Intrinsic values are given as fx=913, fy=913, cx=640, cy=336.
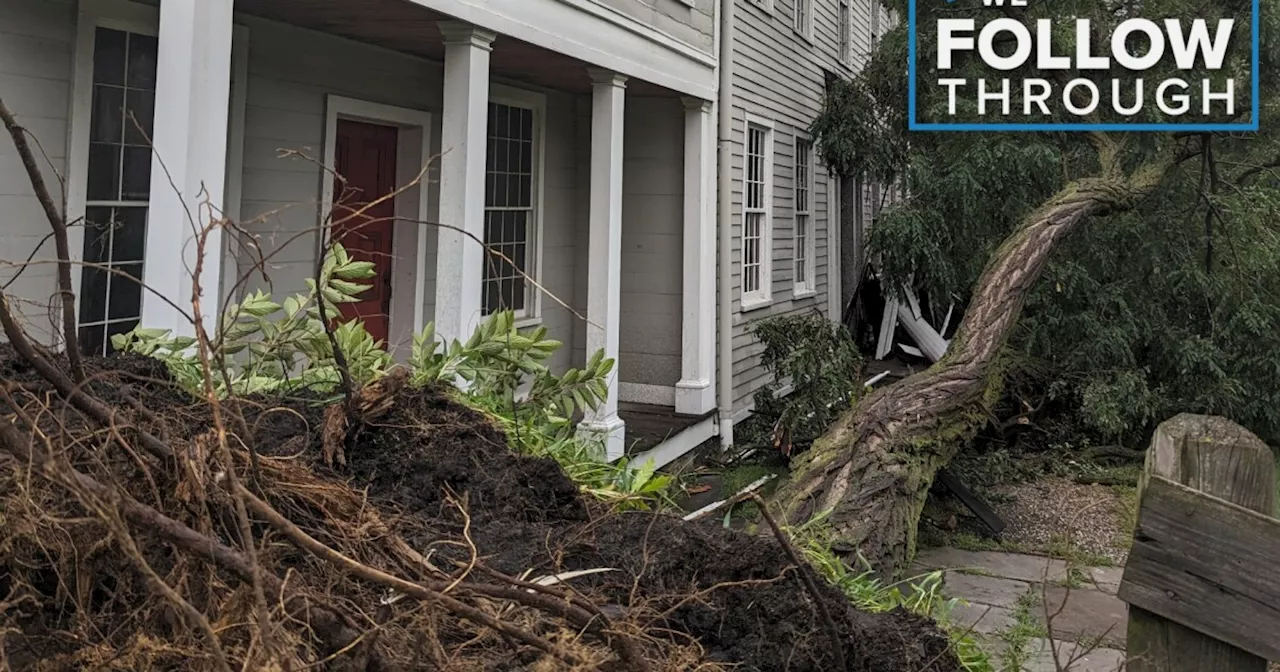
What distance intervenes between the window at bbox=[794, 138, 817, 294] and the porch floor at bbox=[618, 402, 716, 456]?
437 centimetres

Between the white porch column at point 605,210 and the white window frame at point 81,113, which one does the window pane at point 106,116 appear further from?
the white porch column at point 605,210

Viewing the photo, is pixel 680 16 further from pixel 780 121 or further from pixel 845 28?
pixel 845 28

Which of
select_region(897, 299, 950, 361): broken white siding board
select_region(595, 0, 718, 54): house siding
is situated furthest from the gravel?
select_region(897, 299, 950, 361): broken white siding board

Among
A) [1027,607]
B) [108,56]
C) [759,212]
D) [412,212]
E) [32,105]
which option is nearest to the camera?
[32,105]

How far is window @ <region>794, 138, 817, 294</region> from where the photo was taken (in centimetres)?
1310

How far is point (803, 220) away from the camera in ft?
43.9

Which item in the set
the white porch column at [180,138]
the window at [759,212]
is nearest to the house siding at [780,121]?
the window at [759,212]

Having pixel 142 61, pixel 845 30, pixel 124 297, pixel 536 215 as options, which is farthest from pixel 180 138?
pixel 845 30

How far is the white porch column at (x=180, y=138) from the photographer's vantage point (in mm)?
3973

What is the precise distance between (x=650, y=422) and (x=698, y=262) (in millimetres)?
1676

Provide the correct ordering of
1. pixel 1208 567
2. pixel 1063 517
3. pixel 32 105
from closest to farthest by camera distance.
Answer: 1. pixel 1208 567
2. pixel 32 105
3. pixel 1063 517

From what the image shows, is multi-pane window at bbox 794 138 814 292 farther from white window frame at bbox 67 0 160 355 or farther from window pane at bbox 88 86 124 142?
white window frame at bbox 67 0 160 355

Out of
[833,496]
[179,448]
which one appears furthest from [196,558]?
[833,496]

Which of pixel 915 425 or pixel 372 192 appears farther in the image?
pixel 372 192
